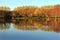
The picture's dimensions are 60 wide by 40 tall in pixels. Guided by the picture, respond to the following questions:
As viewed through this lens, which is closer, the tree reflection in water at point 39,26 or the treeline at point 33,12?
the tree reflection in water at point 39,26

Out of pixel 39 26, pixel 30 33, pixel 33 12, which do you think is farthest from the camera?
pixel 33 12

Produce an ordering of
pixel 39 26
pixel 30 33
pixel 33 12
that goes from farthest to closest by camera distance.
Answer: pixel 33 12
pixel 39 26
pixel 30 33

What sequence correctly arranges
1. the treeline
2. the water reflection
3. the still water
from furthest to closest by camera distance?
the treeline, the water reflection, the still water

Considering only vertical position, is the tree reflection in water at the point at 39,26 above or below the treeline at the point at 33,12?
below

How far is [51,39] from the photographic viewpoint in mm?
5168

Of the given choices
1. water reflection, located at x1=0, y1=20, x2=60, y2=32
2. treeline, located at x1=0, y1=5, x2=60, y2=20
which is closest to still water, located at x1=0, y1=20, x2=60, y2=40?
water reflection, located at x1=0, y1=20, x2=60, y2=32

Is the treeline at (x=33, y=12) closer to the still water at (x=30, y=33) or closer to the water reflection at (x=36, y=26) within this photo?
the water reflection at (x=36, y=26)

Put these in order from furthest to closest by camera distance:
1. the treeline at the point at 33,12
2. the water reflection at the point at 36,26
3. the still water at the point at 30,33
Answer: the treeline at the point at 33,12
the water reflection at the point at 36,26
the still water at the point at 30,33

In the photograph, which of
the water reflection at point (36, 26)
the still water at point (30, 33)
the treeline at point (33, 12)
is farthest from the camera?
the treeline at point (33, 12)

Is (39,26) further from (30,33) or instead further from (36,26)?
(30,33)

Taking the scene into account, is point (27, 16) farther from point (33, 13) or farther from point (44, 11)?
point (44, 11)

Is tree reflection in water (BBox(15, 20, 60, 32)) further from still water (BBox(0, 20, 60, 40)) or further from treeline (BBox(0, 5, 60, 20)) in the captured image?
treeline (BBox(0, 5, 60, 20))

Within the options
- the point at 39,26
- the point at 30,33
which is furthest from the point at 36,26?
the point at 30,33

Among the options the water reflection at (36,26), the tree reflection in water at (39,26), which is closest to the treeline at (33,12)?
the water reflection at (36,26)
